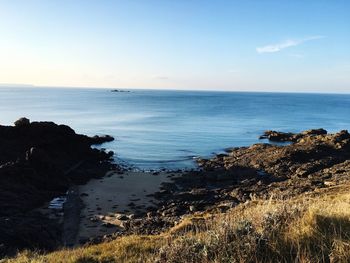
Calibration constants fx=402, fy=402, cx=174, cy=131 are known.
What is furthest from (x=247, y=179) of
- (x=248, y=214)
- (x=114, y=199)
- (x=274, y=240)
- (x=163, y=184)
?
(x=274, y=240)

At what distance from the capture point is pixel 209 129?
84812mm

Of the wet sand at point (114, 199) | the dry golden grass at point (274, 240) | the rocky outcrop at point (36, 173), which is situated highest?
the dry golden grass at point (274, 240)

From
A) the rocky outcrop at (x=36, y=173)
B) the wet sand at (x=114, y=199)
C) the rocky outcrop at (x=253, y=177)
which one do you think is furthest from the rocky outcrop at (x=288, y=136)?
the wet sand at (x=114, y=199)

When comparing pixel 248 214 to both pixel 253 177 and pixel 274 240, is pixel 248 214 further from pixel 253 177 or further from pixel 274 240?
pixel 253 177

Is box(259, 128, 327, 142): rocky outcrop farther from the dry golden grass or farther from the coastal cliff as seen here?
the dry golden grass

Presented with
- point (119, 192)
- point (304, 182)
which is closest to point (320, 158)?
point (304, 182)

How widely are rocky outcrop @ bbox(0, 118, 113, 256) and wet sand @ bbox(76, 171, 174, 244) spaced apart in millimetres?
1843

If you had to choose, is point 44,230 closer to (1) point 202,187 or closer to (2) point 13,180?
(2) point 13,180

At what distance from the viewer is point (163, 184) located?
3681 centimetres

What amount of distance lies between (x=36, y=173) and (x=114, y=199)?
25.6 ft

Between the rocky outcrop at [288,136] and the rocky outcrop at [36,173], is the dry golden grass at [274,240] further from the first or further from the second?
the rocky outcrop at [288,136]

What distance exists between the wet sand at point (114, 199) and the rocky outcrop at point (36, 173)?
184 centimetres

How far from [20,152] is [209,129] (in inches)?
1869

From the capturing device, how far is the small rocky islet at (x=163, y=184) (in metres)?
22.8
